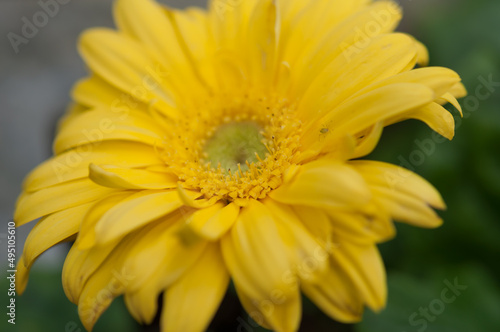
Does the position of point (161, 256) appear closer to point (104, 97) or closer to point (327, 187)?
point (327, 187)

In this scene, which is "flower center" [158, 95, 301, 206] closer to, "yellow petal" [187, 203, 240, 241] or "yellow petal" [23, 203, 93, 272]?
"yellow petal" [187, 203, 240, 241]

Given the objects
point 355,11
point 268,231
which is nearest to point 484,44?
point 355,11

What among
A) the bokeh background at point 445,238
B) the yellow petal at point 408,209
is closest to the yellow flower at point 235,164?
the yellow petal at point 408,209

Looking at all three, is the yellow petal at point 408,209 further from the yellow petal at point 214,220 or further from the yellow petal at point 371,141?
the yellow petal at point 214,220

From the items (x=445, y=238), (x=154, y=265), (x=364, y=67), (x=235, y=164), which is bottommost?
(x=445, y=238)

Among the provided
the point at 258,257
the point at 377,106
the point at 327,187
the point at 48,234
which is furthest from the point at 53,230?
the point at 377,106

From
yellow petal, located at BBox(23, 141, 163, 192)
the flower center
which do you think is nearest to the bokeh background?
the flower center

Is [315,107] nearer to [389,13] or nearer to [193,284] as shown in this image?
[389,13]
